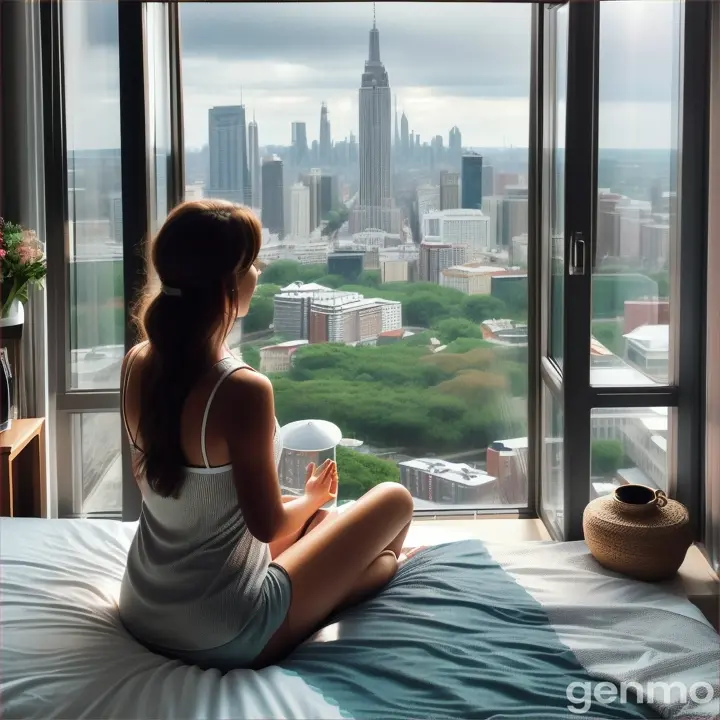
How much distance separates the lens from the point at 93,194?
11.1ft

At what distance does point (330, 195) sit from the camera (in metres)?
3.49

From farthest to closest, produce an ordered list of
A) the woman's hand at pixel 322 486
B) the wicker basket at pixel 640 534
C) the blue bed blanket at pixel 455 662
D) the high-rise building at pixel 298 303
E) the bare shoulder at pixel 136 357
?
the high-rise building at pixel 298 303 < the wicker basket at pixel 640 534 < the woman's hand at pixel 322 486 < the bare shoulder at pixel 136 357 < the blue bed blanket at pixel 455 662

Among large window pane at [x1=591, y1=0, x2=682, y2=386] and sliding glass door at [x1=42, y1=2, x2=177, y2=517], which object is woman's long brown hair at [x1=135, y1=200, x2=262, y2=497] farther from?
large window pane at [x1=591, y1=0, x2=682, y2=386]

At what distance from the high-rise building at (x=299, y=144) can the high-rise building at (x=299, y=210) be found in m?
0.08

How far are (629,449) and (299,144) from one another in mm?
1491

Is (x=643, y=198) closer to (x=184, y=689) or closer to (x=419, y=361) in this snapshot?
(x=419, y=361)

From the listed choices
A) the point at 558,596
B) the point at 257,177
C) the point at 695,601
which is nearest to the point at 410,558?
the point at 558,596

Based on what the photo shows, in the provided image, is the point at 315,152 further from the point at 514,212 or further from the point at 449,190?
the point at 514,212

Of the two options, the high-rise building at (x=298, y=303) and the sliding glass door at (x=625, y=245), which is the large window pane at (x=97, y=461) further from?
the sliding glass door at (x=625, y=245)

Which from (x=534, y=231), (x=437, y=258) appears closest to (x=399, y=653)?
(x=437, y=258)

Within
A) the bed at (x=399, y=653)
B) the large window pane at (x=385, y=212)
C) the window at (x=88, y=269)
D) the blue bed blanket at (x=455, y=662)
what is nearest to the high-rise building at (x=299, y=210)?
the large window pane at (x=385, y=212)

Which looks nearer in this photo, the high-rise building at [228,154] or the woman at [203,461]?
the woman at [203,461]

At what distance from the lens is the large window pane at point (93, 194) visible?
3.33m

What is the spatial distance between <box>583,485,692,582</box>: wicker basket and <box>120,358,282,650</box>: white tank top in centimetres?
119
